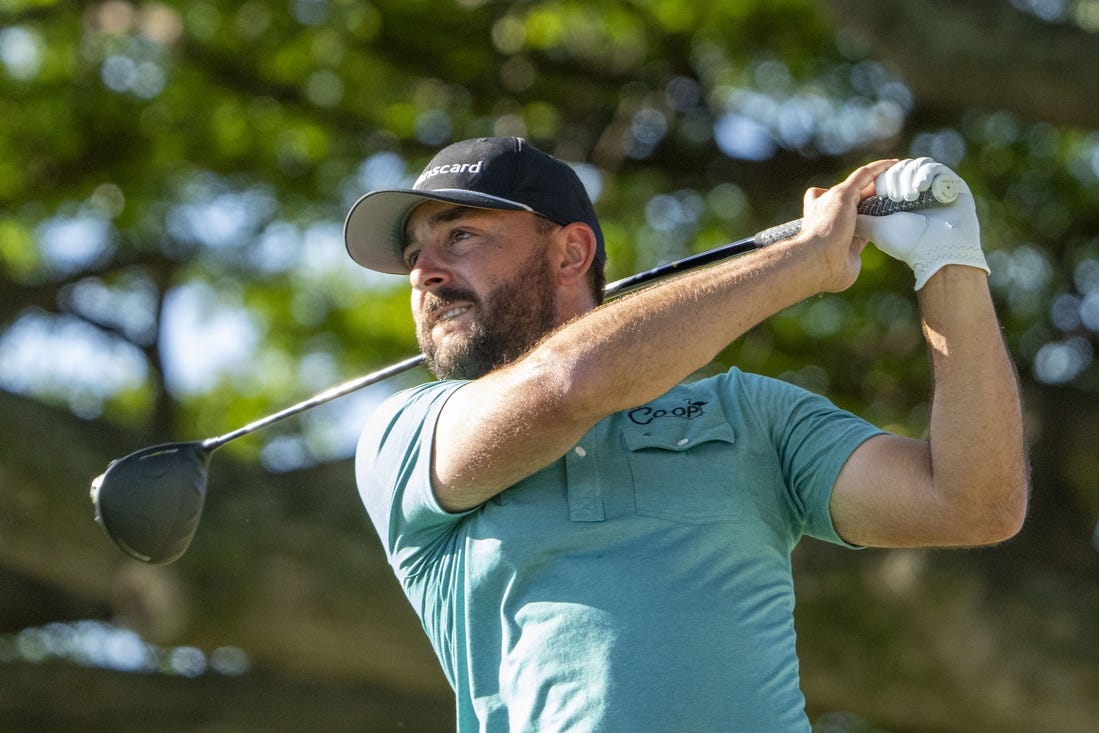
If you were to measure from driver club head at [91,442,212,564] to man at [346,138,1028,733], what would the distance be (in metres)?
0.63

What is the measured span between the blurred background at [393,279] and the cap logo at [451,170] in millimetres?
3594

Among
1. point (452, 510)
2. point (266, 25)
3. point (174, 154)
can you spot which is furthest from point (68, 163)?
point (452, 510)

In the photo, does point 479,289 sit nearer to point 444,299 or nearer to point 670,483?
point 444,299

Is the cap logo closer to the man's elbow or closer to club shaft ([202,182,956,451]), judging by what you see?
club shaft ([202,182,956,451])

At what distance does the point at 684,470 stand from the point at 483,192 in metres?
0.76

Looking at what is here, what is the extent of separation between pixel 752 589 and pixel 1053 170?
24.8 ft

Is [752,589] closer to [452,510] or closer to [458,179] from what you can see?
[452,510]

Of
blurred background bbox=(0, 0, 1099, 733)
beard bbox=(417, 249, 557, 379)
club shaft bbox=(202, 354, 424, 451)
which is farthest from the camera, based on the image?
blurred background bbox=(0, 0, 1099, 733)

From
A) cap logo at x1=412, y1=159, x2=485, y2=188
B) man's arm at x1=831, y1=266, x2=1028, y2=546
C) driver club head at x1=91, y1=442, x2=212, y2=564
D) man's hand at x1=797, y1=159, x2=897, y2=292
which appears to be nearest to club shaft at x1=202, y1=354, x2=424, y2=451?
driver club head at x1=91, y1=442, x2=212, y2=564

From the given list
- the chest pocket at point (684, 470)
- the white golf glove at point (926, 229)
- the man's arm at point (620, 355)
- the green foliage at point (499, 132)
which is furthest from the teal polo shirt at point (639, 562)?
the green foliage at point (499, 132)

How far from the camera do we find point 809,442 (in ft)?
9.25

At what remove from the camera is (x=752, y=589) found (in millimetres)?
2600

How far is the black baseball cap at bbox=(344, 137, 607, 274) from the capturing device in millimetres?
3096

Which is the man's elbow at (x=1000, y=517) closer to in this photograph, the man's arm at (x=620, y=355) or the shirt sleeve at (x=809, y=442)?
the shirt sleeve at (x=809, y=442)
